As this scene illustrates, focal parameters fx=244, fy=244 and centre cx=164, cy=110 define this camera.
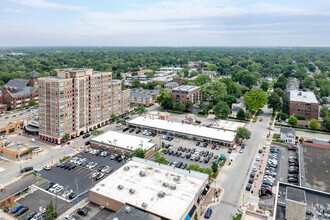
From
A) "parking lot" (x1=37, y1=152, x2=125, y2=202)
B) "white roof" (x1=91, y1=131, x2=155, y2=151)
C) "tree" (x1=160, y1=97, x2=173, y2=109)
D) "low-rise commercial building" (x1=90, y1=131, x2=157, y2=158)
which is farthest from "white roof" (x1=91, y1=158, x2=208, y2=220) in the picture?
"tree" (x1=160, y1=97, x2=173, y2=109)

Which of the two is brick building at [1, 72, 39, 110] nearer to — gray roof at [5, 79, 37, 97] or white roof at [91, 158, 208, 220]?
gray roof at [5, 79, 37, 97]

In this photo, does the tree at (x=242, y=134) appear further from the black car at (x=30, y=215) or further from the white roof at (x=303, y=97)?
the black car at (x=30, y=215)

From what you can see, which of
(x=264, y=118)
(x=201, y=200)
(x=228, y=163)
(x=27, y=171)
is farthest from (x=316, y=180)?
(x=27, y=171)

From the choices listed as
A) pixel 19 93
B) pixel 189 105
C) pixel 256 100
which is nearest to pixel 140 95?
pixel 189 105

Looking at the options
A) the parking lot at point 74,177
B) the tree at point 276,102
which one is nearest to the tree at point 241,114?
the tree at point 276,102

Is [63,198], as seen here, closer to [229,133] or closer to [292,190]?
[292,190]

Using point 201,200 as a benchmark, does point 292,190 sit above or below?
above

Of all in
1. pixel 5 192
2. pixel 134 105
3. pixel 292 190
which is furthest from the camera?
pixel 134 105
